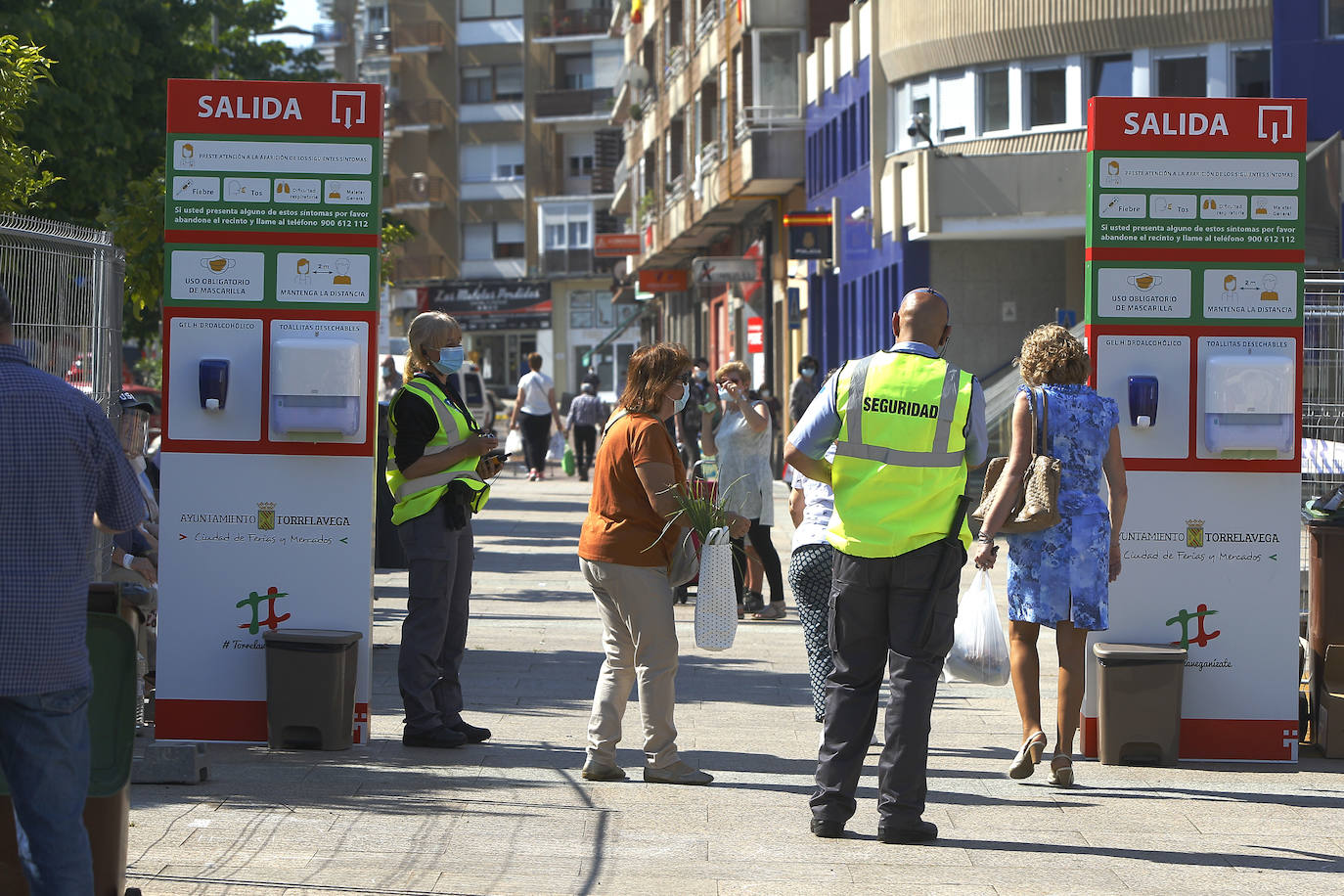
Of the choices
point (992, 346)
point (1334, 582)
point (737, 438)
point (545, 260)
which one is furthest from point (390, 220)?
point (545, 260)

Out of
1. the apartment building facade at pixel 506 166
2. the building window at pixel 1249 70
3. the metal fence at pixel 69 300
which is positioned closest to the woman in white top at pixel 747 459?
the metal fence at pixel 69 300

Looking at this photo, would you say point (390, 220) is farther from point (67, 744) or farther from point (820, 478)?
point (67, 744)

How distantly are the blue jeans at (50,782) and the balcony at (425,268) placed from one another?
77.5m

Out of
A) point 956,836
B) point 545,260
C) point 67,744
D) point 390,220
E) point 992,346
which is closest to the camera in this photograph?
point 67,744

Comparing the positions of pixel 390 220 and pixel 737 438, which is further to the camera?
pixel 390 220

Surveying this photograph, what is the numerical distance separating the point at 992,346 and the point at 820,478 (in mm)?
22242

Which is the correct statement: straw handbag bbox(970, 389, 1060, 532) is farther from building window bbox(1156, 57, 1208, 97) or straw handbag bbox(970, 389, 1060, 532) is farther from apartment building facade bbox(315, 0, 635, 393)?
apartment building facade bbox(315, 0, 635, 393)

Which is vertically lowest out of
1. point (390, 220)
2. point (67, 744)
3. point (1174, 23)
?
point (67, 744)

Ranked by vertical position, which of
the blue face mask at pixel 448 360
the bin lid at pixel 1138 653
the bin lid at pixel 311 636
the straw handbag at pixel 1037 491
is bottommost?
the bin lid at pixel 1138 653

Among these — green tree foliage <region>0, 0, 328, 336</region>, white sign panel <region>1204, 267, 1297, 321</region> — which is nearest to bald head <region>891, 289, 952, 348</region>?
white sign panel <region>1204, 267, 1297, 321</region>

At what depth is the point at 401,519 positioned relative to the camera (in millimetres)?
8500

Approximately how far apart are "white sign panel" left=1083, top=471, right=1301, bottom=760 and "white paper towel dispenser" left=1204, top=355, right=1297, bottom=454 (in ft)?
0.63

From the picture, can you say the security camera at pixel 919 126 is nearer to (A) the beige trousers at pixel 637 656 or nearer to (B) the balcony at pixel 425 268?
(A) the beige trousers at pixel 637 656

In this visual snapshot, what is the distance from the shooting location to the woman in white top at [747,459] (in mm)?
13555
